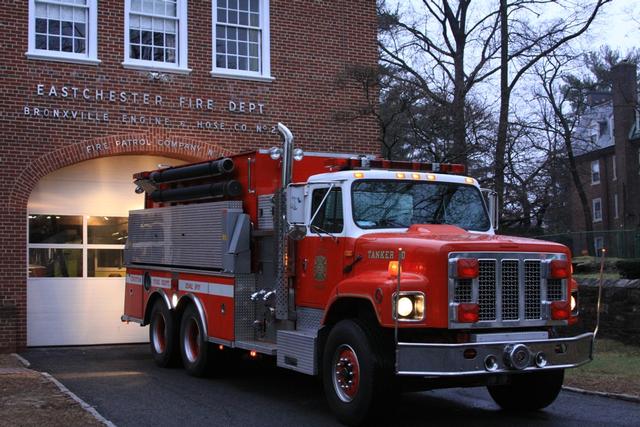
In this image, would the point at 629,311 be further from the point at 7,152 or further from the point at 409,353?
the point at 7,152

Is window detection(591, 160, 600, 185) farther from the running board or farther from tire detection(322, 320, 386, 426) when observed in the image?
tire detection(322, 320, 386, 426)

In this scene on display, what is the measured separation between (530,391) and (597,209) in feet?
147

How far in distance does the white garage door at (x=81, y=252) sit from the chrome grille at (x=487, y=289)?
30.9ft

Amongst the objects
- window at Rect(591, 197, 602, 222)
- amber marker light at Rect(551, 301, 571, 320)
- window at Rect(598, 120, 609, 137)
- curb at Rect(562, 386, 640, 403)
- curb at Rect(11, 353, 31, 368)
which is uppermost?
window at Rect(598, 120, 609, 137)

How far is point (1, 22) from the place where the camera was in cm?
1371

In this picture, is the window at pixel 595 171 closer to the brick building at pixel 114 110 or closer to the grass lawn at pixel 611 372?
the brick building at pixel 114 110

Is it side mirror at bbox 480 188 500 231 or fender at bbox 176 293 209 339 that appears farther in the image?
fender at bbox 176 293 209 339

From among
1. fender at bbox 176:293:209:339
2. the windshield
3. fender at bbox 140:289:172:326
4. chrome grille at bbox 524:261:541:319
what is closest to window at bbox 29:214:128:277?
fender at bbox 140:289:172:326

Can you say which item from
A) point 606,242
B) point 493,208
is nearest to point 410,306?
point 493,208

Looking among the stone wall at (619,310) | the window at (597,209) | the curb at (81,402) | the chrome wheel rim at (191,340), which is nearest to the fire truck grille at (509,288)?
the curb at (81,402)

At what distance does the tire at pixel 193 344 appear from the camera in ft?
35.3

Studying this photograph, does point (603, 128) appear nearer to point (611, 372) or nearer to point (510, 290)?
point (611, 372)

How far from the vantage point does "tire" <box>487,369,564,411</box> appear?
8.45 m

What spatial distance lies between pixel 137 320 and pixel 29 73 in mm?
4909
